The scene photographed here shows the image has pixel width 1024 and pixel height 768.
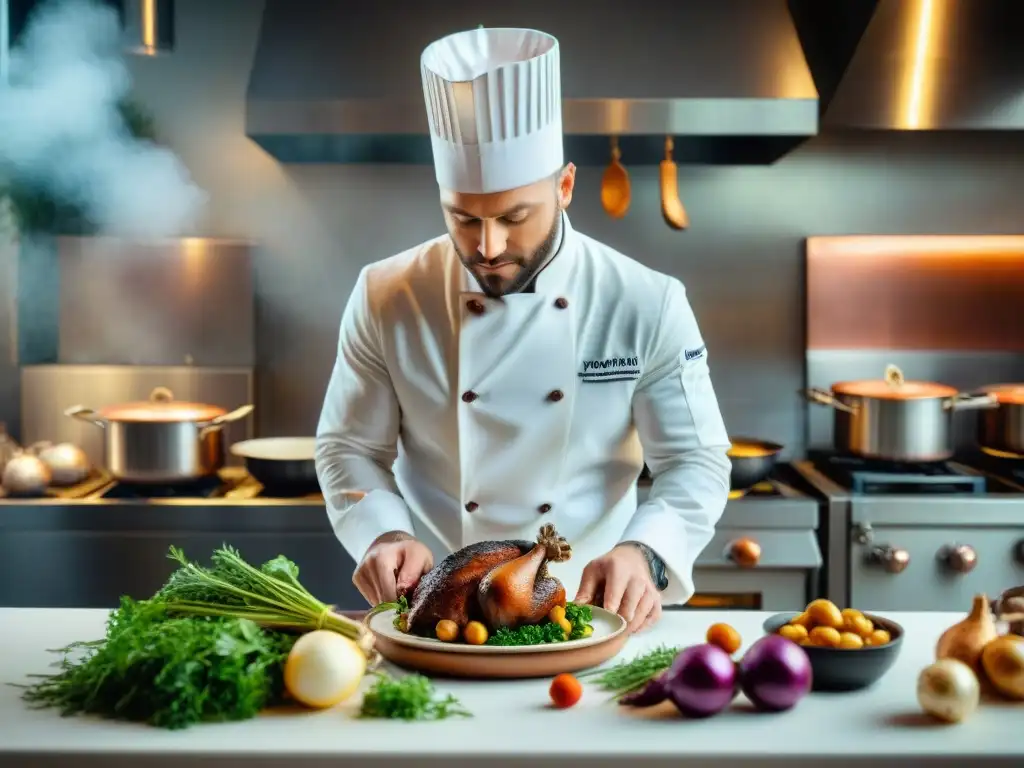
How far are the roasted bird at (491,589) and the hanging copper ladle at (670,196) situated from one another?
7.28 ft

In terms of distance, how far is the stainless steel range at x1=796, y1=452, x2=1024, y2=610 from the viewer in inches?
127

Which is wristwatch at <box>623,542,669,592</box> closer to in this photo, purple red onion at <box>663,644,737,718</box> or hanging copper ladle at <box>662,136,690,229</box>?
purple red onion at <box>663,644,737,718</box>

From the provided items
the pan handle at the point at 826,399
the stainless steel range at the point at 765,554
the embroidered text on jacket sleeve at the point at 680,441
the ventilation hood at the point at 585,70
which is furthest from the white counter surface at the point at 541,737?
the ventilation hood at the point at 585,70

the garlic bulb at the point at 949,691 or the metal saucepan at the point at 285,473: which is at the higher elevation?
the metal saucepan at the point at 285,473

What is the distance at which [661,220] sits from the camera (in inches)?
155

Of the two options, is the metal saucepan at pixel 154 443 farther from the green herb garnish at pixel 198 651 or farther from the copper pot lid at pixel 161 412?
the green herb garnish at pixel 198 651

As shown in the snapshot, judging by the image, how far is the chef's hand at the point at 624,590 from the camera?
1844 mm

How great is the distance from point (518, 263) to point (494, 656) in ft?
2.37

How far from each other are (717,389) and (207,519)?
1.73m

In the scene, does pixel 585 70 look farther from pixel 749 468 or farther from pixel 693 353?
pixel 693 353

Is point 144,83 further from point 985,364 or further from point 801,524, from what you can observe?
point 985,364

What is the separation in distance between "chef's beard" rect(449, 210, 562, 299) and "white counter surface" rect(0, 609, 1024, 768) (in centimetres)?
73

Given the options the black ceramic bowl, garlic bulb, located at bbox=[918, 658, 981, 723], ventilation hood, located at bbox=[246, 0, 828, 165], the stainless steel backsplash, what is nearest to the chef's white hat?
the black ceramic bowl

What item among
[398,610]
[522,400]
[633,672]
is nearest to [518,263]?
[522,400]
